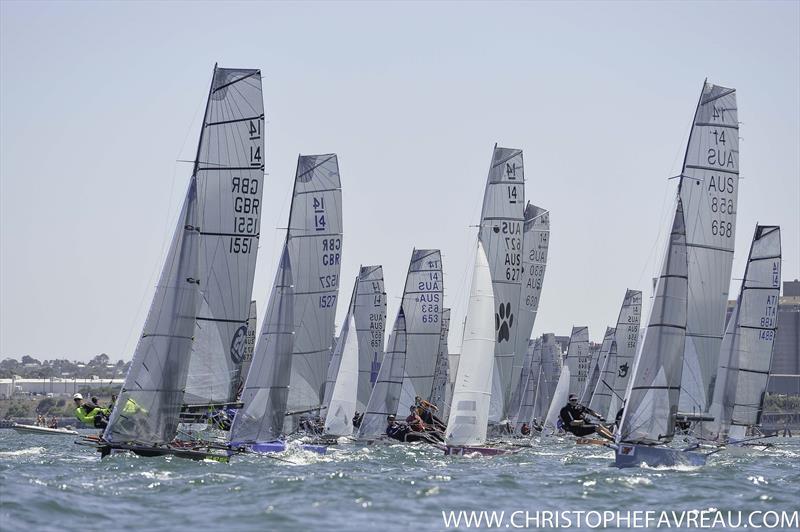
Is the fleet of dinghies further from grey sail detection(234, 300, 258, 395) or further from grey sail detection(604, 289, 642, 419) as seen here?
grey sail detection(604, 289, 642, 419)

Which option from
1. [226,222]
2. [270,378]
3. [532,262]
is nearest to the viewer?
[226,222]

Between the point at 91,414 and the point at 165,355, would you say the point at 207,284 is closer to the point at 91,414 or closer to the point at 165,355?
the point at 165,355

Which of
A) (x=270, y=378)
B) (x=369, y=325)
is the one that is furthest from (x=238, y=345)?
(x=369, y=325)

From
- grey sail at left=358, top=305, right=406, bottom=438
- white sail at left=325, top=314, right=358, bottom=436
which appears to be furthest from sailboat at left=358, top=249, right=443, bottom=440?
white sail at left=325, top=314, right=358, bottom=436

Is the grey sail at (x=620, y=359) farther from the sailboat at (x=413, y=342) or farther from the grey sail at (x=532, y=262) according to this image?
the sailboat at (x=413, y=342)

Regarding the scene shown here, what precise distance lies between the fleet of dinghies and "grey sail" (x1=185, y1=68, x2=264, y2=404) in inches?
1.3

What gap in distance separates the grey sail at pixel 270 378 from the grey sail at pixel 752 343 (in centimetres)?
1492

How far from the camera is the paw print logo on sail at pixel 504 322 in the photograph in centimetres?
3981

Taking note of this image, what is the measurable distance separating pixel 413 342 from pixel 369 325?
391 centimetres

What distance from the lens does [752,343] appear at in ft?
136

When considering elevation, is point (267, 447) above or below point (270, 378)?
below

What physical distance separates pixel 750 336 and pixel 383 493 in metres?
21.9

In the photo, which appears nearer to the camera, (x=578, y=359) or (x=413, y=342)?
(x=413, y=342)

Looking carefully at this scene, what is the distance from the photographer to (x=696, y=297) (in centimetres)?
3603
